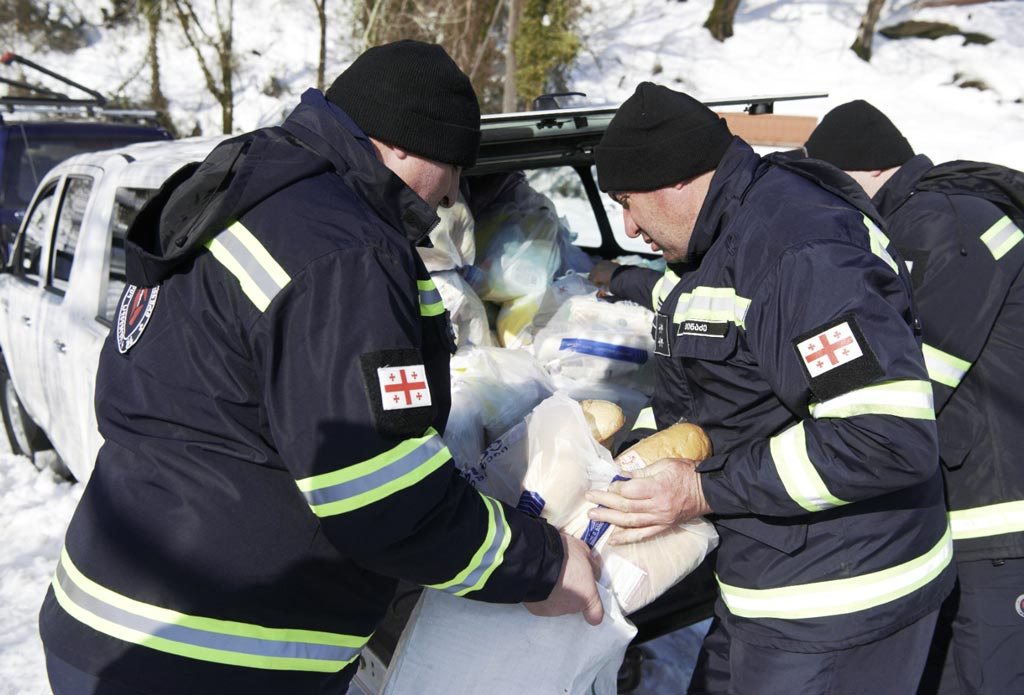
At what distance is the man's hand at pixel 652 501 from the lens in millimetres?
1643

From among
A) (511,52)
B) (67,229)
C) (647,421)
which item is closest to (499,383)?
(647,421)

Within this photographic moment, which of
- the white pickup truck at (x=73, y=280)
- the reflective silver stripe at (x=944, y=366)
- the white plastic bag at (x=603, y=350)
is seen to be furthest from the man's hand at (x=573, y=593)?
the white pickup truck at (x=73, y=280)

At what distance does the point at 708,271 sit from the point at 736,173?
0.76 feet

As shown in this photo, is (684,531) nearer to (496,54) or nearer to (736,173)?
(736,173)

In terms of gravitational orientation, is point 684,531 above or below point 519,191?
below

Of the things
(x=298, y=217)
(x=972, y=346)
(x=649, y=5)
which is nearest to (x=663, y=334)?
(x=972, y=346)

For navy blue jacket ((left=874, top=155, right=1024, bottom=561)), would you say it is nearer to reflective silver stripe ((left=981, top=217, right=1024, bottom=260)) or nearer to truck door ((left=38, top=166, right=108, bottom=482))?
reflective silver stripe ((left=981, top=217, right=1024, bottom=260))

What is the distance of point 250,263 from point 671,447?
1.03 meters

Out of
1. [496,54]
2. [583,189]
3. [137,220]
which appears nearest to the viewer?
[137,220]

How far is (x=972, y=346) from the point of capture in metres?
1.90

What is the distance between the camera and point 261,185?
122 cm

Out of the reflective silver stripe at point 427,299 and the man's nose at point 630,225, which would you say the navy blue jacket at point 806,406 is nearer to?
the man's nose at point 630,225

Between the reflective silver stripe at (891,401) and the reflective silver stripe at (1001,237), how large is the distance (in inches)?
29.3

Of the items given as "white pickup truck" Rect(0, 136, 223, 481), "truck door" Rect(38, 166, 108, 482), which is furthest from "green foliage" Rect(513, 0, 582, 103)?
"truck door" Rect(38, 166, 108, 482)
